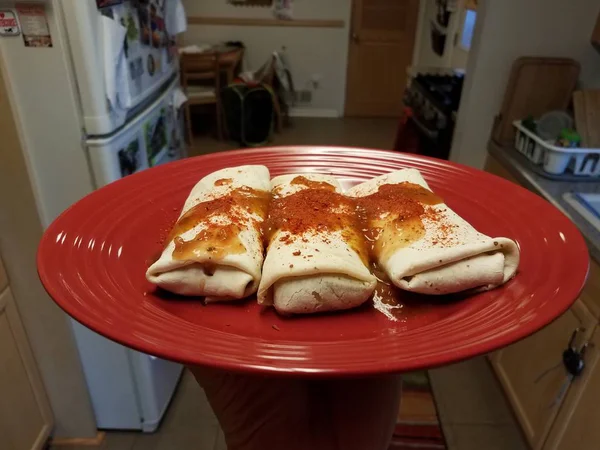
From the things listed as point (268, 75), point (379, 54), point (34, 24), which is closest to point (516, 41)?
point (34, 24)

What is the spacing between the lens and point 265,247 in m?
0.67

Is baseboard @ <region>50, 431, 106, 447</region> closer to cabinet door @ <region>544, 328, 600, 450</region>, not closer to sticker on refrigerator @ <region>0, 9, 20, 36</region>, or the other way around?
sticker on refrigerator @ <region>0, 9, 20, 36</region>

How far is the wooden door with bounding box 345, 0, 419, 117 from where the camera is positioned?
4660 millimetres

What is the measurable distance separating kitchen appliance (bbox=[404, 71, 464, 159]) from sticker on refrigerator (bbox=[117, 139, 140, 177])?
4.25ft

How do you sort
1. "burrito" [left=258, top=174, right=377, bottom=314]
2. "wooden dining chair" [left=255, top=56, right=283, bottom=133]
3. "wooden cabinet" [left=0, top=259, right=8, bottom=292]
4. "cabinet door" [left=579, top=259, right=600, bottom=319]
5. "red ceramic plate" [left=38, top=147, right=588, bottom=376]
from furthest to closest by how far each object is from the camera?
"wooden dining chair" [left=255, top=56, right=283, bottom=133] → "wooden cabinet" [left=0, top=259, right=8, bottom=292] → "cabinet door" [left=579, top=259, right=600, bottom=319] → "burrito" [left=258, top=174, right=377, bottom=314] → "red ceramic plate" [left=38, top=147, right=588, bottom=376]

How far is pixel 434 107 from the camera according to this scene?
2170 mm

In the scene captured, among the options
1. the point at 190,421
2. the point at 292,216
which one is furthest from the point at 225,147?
the point at 292,216

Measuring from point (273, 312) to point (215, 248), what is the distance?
108 millimetres

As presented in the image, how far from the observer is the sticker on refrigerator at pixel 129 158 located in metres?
1.28

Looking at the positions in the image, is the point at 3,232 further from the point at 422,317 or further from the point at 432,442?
the point at 432,442

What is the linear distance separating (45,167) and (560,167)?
59.3 inches

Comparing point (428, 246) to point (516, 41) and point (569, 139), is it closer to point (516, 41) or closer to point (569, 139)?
point (569, 139)

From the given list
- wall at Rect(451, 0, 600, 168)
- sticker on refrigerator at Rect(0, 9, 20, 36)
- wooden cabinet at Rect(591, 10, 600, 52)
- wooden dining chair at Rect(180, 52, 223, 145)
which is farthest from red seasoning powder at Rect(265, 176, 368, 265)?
wooden dining chair at Rect(180, 52, 223, 145)

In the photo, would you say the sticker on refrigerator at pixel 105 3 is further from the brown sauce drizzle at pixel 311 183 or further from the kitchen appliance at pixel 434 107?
the kitchen appliance at pixel 434 107
